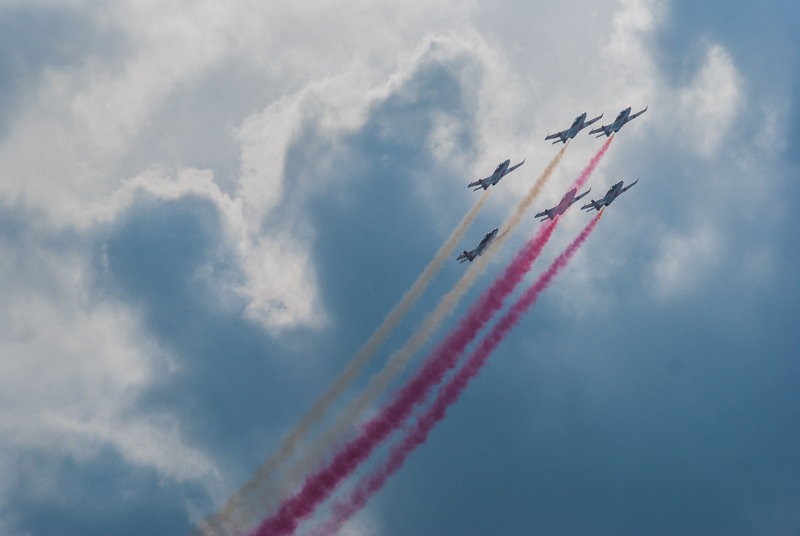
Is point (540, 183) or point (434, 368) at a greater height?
point (540, 183)

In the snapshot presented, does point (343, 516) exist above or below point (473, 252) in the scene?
below

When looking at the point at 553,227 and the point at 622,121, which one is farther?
the point at 622,121

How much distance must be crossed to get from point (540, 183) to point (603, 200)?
12.1 metres

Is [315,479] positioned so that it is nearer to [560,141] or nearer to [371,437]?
[371,437]

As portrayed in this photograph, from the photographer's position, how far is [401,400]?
15450 cm

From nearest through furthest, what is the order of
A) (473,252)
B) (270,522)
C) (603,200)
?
1. (270,522)
2. (473,252)
3. (603,200)

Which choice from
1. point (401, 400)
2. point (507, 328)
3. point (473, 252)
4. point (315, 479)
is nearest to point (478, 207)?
point (473, 252)

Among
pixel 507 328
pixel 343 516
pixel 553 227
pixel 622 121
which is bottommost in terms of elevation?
pixel 343 516

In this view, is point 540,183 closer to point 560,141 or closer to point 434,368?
point 560,141

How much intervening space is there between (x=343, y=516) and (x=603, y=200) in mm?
60706

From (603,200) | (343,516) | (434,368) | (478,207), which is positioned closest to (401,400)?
(434,368)

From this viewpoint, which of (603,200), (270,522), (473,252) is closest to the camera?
(270,522)

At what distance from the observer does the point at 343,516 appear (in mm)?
151875

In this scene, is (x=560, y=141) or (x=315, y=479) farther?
(x=560, y=141)
